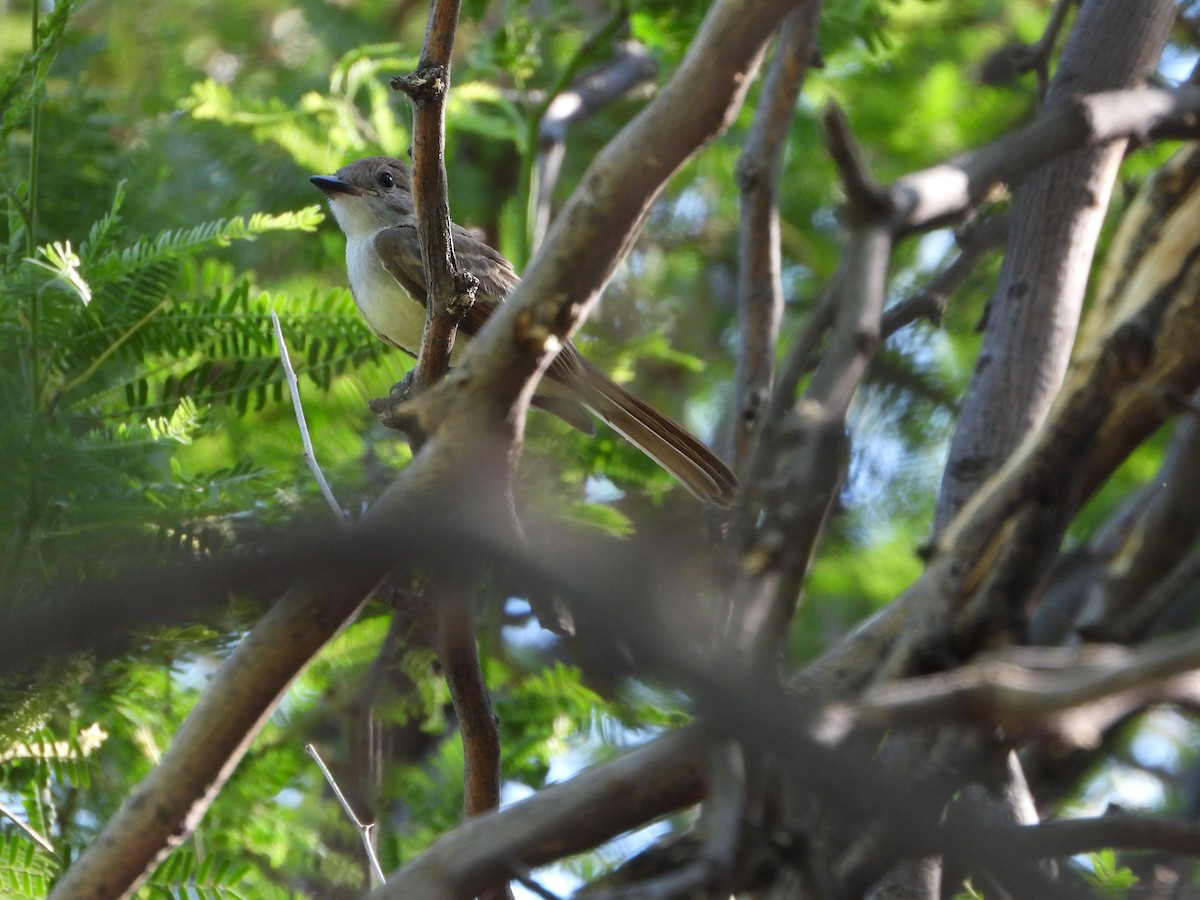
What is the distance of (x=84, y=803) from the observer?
349 cm

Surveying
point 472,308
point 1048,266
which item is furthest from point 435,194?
point 1048,266

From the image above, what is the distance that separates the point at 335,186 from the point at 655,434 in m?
1.58

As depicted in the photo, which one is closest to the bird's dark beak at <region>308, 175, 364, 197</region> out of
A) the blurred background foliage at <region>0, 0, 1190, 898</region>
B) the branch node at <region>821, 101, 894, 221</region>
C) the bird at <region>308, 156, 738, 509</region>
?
the bird at <region>308, 156, 738, 509</region>

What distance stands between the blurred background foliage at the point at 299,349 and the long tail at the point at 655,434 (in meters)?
0.11

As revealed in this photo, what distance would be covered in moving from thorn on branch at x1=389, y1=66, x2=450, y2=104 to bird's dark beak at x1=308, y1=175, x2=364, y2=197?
2447mm

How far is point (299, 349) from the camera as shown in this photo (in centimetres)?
358

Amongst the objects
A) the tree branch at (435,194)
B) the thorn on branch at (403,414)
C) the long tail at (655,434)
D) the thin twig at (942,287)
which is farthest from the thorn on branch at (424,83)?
the long tail at (655,434)

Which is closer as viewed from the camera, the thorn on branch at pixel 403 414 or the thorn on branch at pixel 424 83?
the thorn on branch at pixel 403 414

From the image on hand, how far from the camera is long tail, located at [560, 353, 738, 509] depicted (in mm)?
3947

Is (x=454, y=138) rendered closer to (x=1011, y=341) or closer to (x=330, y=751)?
(x=330, y=751)

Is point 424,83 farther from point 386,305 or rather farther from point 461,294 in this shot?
point 386,305

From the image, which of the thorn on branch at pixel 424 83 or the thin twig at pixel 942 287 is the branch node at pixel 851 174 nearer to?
the thin twig at pixel 942 287

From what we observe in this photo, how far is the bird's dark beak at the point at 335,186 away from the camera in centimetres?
473

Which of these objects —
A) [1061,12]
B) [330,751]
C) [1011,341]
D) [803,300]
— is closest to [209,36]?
[803,300]
